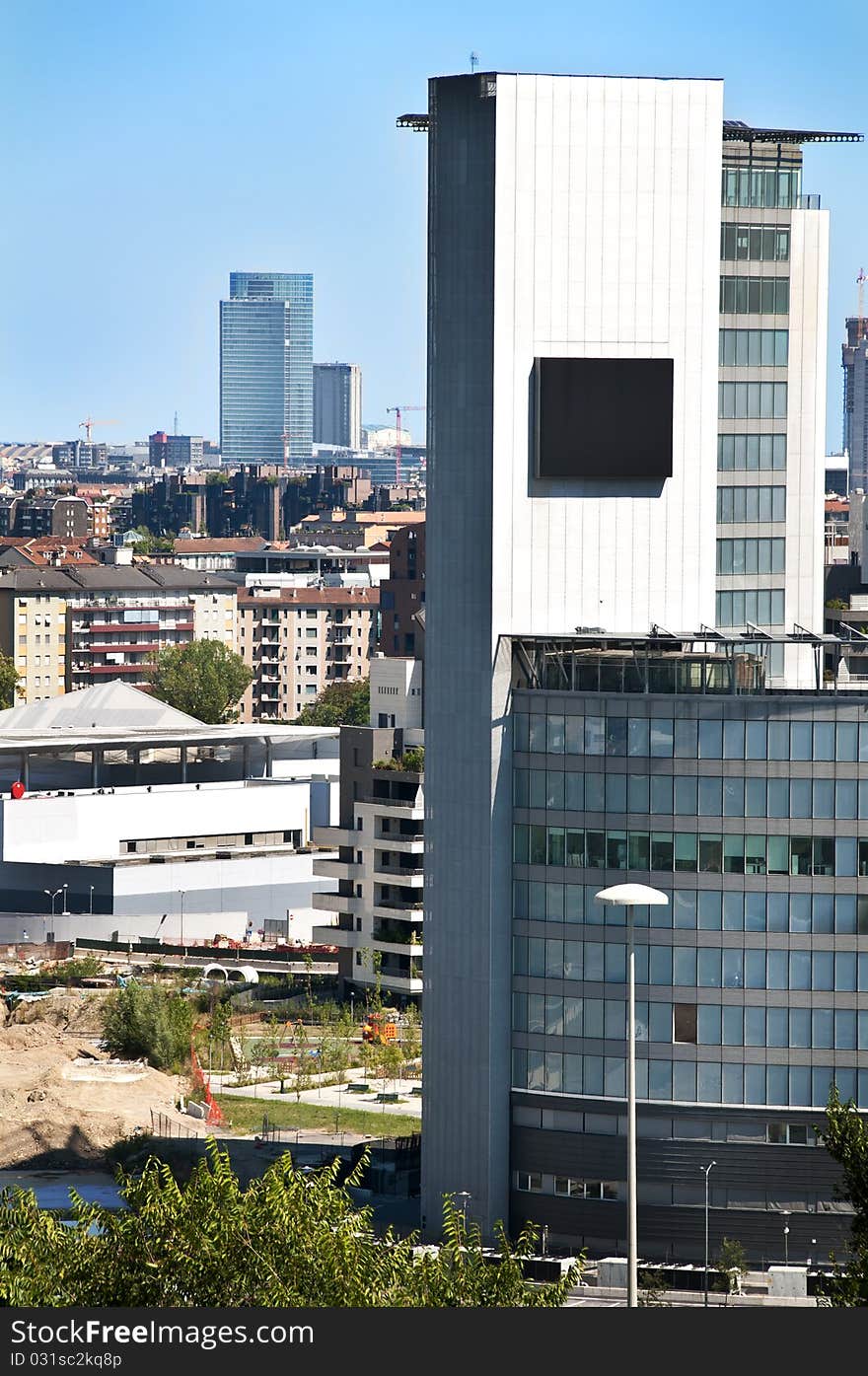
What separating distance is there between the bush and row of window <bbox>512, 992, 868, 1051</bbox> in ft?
129

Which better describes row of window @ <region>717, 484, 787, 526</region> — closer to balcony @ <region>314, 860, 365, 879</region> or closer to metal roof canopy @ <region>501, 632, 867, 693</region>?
metal roof canopy @ <region>501, 632, 867, 693</region>

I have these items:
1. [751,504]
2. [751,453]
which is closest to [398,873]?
[751,504]

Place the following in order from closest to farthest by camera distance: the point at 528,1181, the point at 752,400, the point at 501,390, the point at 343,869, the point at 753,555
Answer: the point at 528,1181 < the point at 501,390 < the point at 752,400 < the point at 753,555 < the point at 343,869

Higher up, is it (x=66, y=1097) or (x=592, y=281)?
(x=592, y=281)

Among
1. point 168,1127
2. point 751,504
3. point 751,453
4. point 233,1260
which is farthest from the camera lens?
point 168,1127

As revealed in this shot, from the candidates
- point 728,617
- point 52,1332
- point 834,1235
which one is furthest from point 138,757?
point 52,1332

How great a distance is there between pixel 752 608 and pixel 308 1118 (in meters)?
31.6

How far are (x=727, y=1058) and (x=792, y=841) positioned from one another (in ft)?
21.6

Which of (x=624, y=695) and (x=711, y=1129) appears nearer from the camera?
(x=711, y=1129)

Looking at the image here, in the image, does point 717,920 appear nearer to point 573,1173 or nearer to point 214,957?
point 573,1173

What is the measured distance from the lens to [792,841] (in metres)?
69.7

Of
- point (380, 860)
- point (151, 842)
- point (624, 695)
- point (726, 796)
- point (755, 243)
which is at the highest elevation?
point (755, 243)

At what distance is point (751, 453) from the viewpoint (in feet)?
262

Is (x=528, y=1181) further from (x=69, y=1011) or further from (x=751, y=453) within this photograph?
(x=69, y=1011)
